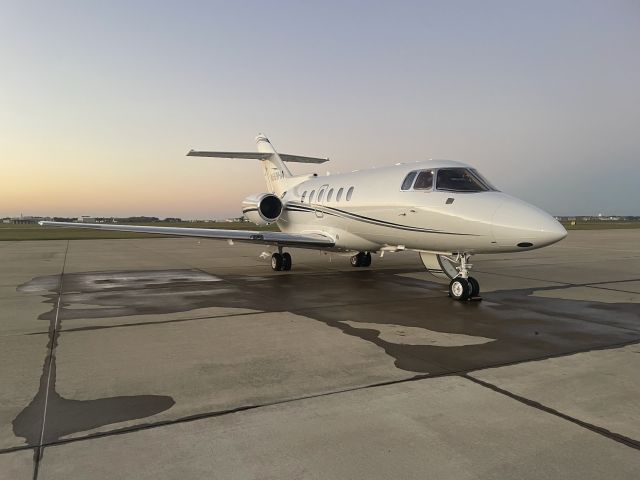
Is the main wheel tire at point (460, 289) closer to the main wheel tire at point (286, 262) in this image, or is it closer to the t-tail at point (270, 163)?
the main wheel tire at point (286, 262)

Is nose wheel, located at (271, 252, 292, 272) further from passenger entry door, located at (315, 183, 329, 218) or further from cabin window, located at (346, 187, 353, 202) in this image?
cabin window, located at (346, 187, 353, 202)

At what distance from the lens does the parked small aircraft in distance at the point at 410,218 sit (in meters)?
7.99

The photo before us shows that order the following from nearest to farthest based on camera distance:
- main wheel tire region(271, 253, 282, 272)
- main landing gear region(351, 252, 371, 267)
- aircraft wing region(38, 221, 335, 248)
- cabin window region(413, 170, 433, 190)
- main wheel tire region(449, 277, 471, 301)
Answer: main wheel tire region(449, 277, 471, 301)
cabin window region(413, 170, 433, 190)
aircraft wing region(38, 221, 335, 248)
main wheel tire region(271, 253, 282, 272)
main landing gear region(351, 252, 371, 267)

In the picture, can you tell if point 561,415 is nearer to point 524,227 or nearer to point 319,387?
point 319,387

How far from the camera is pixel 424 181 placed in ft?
31.9

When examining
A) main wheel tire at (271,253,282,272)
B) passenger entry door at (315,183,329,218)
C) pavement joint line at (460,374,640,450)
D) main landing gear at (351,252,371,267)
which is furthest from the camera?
main landing gear at (351,252,371,267)

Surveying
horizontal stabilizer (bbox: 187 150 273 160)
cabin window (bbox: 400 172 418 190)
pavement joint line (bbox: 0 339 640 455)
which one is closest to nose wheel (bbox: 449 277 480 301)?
cabin window (bbox: 400 172 418 190)

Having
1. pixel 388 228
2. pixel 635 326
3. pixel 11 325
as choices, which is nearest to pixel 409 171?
pixel 388 228

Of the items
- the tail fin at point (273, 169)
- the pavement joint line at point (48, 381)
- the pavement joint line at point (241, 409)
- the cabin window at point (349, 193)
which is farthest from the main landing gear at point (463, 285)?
A: the tail fin at point (273, 169)

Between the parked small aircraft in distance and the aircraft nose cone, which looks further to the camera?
the parked small aircraft in distance

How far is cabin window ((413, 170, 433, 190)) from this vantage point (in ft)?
31.4

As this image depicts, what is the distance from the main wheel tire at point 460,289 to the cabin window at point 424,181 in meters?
2.02

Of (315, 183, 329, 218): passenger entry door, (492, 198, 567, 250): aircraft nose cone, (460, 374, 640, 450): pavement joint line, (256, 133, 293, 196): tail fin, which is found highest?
(256, 133, 293, 196): tail fin

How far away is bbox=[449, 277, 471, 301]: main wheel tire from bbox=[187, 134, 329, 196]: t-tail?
9.18 meters
